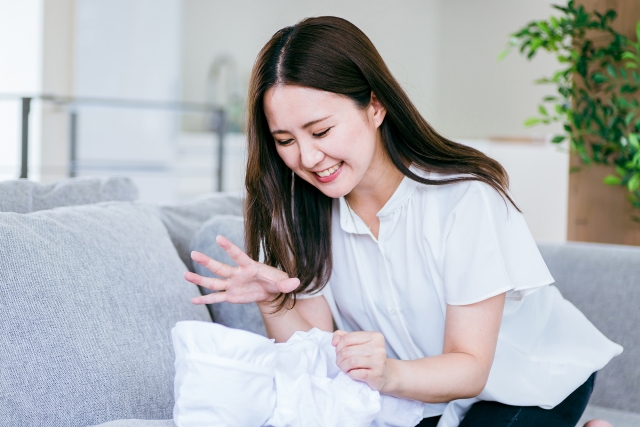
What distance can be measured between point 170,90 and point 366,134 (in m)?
3.96

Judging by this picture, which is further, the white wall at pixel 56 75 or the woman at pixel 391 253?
the white wall at pixel 56 75

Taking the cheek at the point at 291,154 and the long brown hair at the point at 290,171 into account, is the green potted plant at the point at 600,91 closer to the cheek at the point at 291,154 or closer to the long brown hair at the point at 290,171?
the long brown hair at the point at 290,171

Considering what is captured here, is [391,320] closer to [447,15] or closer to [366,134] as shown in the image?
[366,134]

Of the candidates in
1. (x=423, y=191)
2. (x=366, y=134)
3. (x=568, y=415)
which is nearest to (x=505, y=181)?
(x=423, y=191)

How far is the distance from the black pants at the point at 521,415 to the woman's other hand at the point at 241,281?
417mm

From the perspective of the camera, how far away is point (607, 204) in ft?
8.78

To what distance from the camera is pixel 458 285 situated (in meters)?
1.19

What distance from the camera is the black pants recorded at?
1297 mm

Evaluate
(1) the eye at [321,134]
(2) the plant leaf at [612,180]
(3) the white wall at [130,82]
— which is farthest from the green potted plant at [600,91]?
(3) the white wall at [130,82]

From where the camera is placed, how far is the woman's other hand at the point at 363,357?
102 cm

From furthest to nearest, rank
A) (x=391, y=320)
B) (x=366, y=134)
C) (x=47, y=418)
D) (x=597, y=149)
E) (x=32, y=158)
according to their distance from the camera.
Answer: (x=32, y=158)
(x=597, y=149)
(x=391, y=320)
(x=366, y=134)
(x=47, y=418)

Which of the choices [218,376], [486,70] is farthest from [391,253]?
[486,70]

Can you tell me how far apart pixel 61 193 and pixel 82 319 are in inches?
19.6

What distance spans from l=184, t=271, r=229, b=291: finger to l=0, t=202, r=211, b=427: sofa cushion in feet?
0.50
